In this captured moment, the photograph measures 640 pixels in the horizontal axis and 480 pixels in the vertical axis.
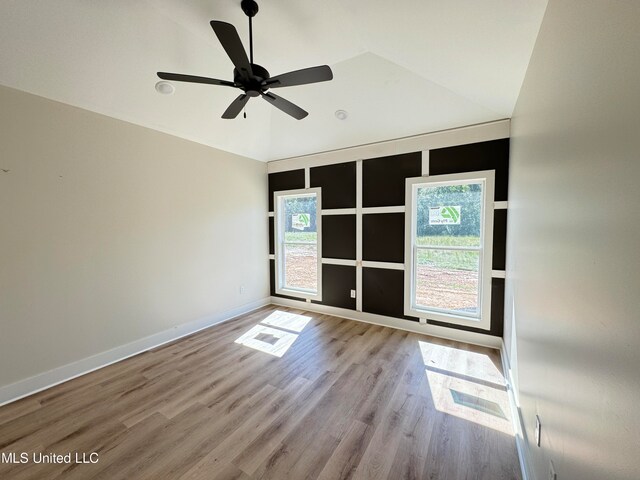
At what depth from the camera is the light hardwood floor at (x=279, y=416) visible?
159cm

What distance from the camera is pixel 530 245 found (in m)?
1.63

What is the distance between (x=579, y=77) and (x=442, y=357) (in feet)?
8.97

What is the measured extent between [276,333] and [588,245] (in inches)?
130

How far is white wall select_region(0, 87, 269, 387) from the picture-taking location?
2211 millimetres

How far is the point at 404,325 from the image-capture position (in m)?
3.58

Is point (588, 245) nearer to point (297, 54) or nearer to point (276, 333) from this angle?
point (297, 54)

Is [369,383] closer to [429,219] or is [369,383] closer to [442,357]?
[442,357]

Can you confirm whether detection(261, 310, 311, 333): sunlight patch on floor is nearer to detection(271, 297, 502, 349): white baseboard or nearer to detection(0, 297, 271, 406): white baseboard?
detection(271, 297, 502, 349): white baseboard

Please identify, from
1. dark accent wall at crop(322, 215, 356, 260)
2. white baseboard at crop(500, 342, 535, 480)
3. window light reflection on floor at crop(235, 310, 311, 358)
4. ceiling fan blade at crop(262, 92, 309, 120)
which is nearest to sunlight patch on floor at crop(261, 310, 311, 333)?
window light reflection on floor at crop(235, 310, 311, 358)

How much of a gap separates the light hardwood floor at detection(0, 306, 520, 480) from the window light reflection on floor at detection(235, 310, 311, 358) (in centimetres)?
6

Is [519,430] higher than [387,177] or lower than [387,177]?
lower

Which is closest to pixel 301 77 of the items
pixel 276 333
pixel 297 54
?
pixel 297 54

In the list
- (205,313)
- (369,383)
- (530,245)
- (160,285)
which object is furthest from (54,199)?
(530,245)

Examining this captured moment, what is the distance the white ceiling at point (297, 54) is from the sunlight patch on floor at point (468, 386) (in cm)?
263
